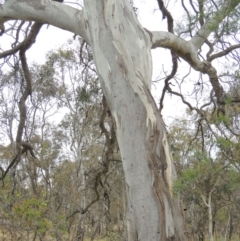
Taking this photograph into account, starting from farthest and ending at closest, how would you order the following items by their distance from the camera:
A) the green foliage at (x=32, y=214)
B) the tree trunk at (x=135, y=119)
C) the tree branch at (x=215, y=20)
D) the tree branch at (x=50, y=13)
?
the green foliage at (x=32, y=214), the tree branch at (x=215, y=20), the tree branch at (x=50, y=13), the tree trunk at (x=135, y=119)

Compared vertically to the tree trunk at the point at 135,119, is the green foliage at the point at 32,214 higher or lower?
higher

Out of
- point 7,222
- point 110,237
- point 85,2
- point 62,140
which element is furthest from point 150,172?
point 62,140

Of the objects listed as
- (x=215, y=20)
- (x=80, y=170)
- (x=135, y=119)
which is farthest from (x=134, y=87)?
(x=80, y=170)

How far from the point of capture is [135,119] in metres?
2.57

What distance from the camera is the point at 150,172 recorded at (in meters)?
2.42

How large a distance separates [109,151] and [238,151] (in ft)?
6.55

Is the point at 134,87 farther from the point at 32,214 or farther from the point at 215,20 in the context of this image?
the point at 32,214

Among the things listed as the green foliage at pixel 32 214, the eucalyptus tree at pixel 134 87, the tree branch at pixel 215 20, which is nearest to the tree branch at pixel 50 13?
the eucalyptus tree at pixel 134 87

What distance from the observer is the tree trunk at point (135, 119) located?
2363mm

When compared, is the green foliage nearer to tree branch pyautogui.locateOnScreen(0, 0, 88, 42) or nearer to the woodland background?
the woodland background

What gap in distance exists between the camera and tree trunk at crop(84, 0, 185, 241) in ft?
7.75

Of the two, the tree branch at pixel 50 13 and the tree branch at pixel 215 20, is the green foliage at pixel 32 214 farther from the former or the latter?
the tree branch at pixel 50 13

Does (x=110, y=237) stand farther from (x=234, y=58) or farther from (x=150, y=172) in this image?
(x=150, y=172)

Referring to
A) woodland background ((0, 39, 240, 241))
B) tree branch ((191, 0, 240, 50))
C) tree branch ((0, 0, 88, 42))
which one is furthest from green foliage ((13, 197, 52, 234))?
tree branch ((0, 0, 88, 42))
